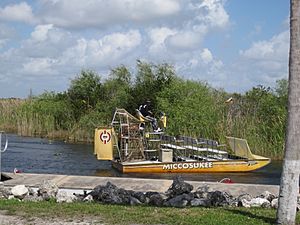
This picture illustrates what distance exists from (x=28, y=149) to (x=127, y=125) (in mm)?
11175

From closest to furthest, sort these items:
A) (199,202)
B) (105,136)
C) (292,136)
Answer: (292,136), (199,202), (105,136)

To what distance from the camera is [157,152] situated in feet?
79.9

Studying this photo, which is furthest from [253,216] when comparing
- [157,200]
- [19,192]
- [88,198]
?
[19,192]

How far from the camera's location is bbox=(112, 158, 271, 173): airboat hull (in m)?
22.2

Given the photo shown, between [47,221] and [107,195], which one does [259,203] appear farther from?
[47,221]

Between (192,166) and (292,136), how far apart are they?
1392cm

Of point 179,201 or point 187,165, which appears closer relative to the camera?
point 179,201

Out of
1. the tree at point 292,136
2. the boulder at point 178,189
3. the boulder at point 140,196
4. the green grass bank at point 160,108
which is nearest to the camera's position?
the tree at point 292,136

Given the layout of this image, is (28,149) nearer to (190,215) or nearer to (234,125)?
(234,125)

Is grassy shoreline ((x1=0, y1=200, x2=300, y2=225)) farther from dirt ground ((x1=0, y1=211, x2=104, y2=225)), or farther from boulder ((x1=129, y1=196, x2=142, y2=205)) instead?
boulder ((x1=129, y1=196, x2=142, y2=205))

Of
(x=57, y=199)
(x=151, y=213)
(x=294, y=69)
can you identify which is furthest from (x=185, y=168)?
(x=294, y=69)

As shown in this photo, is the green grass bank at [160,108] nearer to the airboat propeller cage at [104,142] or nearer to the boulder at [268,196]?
the airboat propeller cage at [104,142]

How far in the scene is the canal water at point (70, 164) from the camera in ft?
71.9

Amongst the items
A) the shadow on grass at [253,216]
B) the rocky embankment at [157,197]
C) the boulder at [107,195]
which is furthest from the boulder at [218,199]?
the boulder at [107,195]
